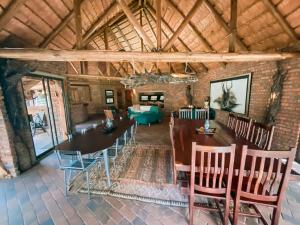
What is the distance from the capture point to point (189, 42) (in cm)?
480

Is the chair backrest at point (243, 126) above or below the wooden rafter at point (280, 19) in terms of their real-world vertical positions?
below

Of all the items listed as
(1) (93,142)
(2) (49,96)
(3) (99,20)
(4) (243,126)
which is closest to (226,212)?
(4) (243,126)

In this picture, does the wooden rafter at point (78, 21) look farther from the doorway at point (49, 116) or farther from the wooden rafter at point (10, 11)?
the doorway at point (49, 116)

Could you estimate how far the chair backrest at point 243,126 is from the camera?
8.00 feet

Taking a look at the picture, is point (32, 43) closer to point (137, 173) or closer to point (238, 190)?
point (137, 173)

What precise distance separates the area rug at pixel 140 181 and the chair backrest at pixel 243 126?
1470 mm

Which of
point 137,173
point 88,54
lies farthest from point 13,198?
point 88,54

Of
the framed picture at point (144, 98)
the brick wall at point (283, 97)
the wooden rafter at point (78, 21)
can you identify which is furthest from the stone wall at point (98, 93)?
the brick wall at point (283, 97)

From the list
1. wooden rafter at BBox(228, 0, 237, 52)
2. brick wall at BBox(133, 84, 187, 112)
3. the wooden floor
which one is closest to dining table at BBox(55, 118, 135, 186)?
the wooden floor

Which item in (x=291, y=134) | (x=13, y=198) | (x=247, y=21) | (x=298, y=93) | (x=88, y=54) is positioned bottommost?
(x=13, y=198)

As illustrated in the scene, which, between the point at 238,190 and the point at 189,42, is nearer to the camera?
the point at 238,190

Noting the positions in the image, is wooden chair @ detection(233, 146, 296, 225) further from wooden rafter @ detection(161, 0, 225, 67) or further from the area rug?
wooden rafter @ detection(161, 0, 225, 67)

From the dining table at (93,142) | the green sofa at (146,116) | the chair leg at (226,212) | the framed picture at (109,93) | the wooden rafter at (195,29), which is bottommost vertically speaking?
the chair leg at (226,212)

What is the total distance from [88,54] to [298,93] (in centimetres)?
376
